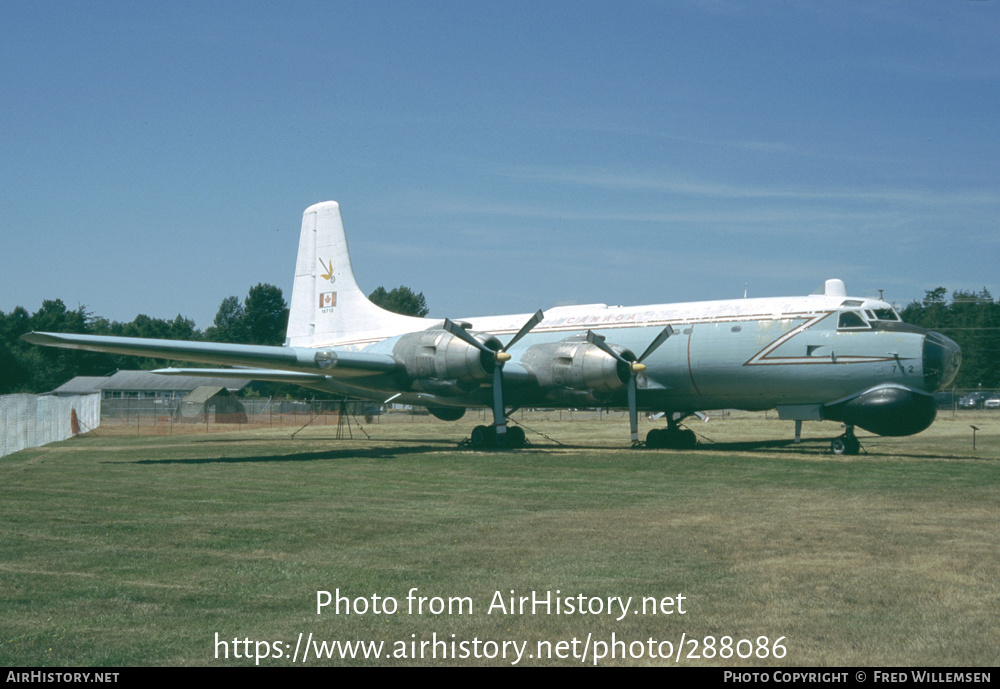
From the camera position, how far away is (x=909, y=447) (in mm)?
26781

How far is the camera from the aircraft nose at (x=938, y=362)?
70.9ft

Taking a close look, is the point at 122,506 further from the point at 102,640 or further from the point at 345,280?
the point at 345,280

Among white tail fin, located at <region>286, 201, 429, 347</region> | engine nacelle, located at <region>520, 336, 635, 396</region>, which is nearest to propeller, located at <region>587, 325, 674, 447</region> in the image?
engine nacelle, located at <region>520, 336, 635, 396</region>

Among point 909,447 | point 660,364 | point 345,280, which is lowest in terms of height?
point 909,447

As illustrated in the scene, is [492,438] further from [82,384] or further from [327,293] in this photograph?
[82,384]

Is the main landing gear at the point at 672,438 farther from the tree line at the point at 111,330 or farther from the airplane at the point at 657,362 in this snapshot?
the tree line at the point at 111,330

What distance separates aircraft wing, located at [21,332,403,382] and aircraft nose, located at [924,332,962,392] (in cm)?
1411

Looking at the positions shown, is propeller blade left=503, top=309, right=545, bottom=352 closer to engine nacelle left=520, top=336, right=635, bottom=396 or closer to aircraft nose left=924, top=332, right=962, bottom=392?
engine nacelle left=520, top=336, right=635, bottom=396

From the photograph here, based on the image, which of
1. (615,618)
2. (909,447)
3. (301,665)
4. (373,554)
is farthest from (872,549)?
(909,447)

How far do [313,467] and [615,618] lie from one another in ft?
48.6

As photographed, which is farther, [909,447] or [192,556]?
[909,447]

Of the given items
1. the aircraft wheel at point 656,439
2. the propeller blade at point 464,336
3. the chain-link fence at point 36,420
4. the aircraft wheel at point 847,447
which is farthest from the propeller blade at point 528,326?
the chain-link fence at point 36,420

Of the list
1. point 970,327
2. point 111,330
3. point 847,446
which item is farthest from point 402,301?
point 847,446

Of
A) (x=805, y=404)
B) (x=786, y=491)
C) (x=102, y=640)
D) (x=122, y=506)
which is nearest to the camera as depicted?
(x=102, y=640)
